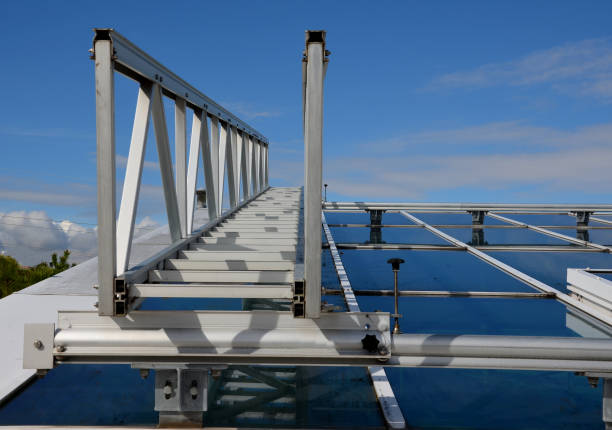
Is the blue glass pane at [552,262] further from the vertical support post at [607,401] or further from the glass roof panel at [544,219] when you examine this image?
the glass roof panel at [544,219]

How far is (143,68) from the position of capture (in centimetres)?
344

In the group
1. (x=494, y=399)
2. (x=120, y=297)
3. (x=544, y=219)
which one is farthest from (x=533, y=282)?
(x=544, y=219)

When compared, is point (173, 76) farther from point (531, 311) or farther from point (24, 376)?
point (531, 311)

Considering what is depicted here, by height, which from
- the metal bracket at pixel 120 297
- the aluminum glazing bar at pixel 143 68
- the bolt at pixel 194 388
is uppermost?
the aluminum glazing bar at pixel 143 68

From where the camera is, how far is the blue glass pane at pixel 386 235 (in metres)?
12.8

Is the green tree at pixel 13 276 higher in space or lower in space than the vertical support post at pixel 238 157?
lower

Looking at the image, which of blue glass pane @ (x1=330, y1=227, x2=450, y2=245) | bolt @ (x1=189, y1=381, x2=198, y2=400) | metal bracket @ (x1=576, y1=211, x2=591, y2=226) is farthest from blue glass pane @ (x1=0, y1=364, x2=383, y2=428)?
metal bracket @ (x1=576, y1=211, x2=591, y2=226)

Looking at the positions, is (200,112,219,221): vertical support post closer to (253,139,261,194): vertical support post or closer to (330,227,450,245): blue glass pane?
(253,139,261,194): vertical support post

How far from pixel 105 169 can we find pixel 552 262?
10.4 m

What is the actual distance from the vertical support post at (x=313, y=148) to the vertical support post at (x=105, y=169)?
118cm

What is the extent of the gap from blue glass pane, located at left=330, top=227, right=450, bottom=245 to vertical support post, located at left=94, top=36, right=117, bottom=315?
9752 mm

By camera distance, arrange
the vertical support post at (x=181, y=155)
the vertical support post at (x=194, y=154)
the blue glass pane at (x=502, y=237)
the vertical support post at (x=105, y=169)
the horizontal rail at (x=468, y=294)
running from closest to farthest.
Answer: the vertical support post at (x=105, y=169) → the vertical support post at (x=181, y=155) → the vertical support post at (x=194, y=154) → the horizontal rail at (x=468, y=294) → the blue glass pane at (x=502, y=237)

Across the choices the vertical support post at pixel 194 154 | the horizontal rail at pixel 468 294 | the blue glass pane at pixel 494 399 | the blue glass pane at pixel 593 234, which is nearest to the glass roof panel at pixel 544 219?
the blue glass pane at pixel 593 234

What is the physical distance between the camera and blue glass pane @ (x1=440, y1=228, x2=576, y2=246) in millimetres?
13273
